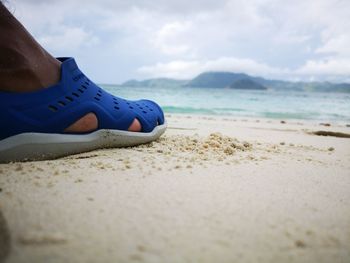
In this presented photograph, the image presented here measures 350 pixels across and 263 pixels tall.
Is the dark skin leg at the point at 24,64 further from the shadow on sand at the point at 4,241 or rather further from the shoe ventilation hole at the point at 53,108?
the shadow on sand at the point at 4,241

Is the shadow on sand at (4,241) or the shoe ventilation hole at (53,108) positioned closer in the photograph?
the shadow on sand at (4,241)

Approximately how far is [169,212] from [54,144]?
2.39 ft

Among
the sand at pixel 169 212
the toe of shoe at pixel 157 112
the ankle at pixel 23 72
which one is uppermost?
the ankle at pixel 23 72

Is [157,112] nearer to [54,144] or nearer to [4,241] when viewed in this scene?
[54,144]

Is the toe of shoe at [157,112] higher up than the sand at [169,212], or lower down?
higher up

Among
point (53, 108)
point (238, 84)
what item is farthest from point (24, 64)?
point (238, 84)

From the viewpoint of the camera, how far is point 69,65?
1.48m

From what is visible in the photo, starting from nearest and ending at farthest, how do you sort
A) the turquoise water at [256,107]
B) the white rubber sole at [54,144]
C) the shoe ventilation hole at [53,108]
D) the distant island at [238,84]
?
1. the white rubber sole at [54,144]
2. the shoe ventilation hole at [53,108]
3. the turquoise water at [256,107]
4. the distant island at [238,84]

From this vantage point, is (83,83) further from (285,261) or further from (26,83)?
(285,261)

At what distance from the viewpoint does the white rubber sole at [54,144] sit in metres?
1.17

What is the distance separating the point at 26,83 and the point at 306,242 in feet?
3.93

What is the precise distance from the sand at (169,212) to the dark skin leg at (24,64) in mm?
313

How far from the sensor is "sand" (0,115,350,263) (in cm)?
59

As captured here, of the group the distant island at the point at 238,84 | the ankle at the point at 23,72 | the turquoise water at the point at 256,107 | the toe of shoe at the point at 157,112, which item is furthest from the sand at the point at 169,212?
the distant island at the point at 238,84
